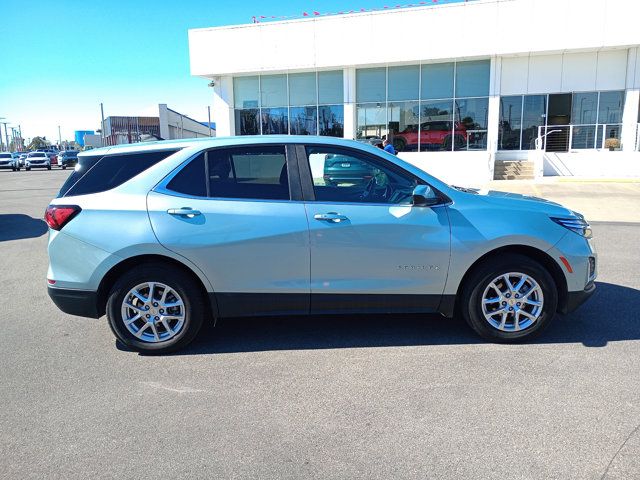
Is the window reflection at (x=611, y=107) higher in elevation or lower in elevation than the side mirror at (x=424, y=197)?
higher

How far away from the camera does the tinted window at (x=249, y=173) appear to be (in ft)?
13.8

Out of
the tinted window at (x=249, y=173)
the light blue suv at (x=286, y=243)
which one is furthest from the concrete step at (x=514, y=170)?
the tinted window at (x=249, y=173)

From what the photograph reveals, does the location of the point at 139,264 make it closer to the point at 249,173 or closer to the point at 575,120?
the point at 249,173

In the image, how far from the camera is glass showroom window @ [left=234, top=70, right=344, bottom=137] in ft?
79.3

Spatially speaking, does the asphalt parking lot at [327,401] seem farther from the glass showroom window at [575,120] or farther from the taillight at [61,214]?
the glass showroom window at [575,120]

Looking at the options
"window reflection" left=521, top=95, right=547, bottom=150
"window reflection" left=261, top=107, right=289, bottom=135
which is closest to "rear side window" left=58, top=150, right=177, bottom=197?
"window reflection" left=521, top=95, right=547, bottom=150

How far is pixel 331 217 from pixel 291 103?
71.1ft

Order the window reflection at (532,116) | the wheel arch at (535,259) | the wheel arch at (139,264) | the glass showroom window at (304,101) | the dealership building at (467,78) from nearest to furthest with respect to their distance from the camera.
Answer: the wheel arch at (139,264)
the wheel arch at (535,259)
the dealership building at (467,78)
the window reflection at (532,116)
the glass showroom window at (304,101)

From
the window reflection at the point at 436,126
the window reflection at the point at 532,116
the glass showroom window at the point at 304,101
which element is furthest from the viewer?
the glass showroom window at the point at 304,101

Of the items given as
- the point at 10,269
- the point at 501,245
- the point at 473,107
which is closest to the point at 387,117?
the point at 473,107

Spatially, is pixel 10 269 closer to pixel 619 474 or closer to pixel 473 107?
pixel 619 474

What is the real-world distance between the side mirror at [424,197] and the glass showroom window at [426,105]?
18590 mm

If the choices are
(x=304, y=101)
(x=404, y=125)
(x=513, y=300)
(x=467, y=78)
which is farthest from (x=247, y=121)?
(x=513, y=300)

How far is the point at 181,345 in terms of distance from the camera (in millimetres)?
4266
